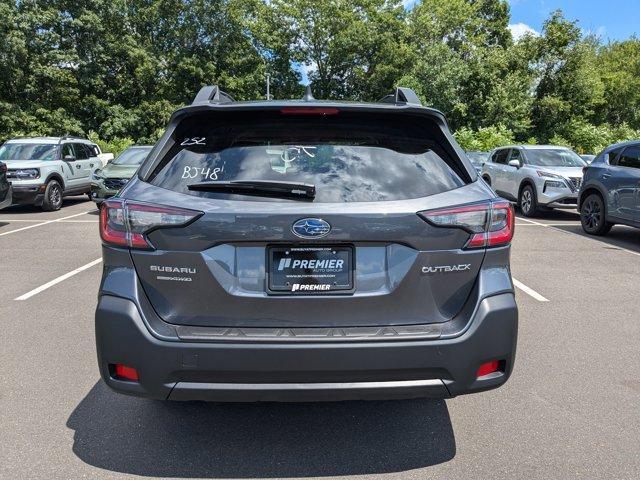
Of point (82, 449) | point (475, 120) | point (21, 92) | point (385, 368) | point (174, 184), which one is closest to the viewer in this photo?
point (385, 368)

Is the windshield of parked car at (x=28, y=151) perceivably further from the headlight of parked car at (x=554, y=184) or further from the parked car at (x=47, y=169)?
the headlight of parked car at (x=554, y=184)

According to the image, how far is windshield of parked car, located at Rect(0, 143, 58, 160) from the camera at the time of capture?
15.0 m

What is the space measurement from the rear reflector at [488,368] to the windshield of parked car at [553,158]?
12.2 meters

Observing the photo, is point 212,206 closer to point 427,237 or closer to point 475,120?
point 427,237

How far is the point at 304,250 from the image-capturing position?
103 inches

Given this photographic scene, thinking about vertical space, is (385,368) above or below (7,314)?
above

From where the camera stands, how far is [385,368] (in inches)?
101

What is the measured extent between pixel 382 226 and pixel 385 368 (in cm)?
64

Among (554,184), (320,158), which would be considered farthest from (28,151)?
(320,158)

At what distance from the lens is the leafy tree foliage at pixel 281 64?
117ft

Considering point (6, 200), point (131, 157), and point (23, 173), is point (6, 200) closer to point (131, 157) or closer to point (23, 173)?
point (23, 173)

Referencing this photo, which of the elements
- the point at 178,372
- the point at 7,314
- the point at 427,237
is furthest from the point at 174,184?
the point at 7,314

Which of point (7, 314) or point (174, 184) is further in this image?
point (7, 314)

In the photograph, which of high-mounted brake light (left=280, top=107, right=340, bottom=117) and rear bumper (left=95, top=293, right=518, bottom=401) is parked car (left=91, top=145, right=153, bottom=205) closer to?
high-mounted brake light (left=280, top=107, right=340, bottom=117)
